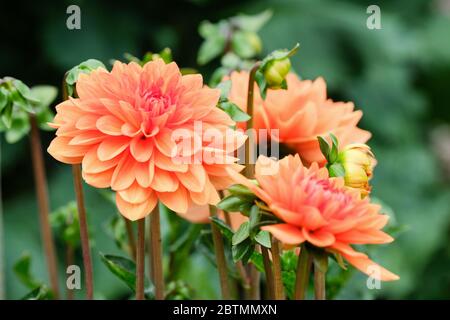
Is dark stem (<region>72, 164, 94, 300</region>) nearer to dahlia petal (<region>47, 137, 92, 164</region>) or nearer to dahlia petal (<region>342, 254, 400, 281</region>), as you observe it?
dahlia petal (<region>47, 137, 92, 164</region>)

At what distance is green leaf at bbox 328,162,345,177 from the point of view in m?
0.41

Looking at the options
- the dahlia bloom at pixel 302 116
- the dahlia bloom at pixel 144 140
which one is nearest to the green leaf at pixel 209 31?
the dahlia bloom at pixel 302 116

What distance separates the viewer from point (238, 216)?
498mm

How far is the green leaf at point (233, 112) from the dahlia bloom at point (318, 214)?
77mm

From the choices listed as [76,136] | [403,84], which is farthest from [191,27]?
[76,136]

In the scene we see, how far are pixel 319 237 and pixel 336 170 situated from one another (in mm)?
76

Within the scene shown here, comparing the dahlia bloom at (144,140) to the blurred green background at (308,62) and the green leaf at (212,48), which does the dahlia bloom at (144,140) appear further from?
the blurred green background at (308,62)

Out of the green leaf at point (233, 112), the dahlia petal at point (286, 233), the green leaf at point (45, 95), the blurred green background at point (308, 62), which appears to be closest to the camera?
the dahlia petal at point (286, 233)

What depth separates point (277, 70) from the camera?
0.45 metres

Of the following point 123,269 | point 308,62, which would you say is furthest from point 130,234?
point 308,62

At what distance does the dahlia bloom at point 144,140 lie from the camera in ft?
1.22

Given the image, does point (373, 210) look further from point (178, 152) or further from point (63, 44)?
point (63, 44)

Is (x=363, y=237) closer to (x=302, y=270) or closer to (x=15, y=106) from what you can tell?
(x=302, y=270)

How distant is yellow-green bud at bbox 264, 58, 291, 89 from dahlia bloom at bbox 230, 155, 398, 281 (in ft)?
0.33
